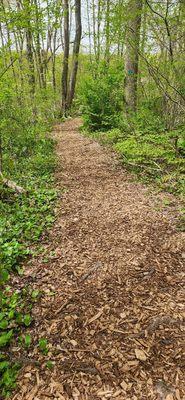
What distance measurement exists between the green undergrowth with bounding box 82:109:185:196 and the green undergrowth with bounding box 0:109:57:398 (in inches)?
66.3

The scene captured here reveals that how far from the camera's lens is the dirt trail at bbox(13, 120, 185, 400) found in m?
1.88

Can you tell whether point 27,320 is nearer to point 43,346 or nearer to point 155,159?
point 43,346

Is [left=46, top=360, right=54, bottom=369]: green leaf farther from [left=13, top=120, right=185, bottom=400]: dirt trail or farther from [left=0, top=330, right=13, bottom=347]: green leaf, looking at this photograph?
[left=0, top=330, right=13, bottom=347]: green leaf

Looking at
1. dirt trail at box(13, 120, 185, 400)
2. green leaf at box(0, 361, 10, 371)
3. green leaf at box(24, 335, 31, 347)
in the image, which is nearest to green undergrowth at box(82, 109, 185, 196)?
dirt trail at box(13, 120, 185, 400)

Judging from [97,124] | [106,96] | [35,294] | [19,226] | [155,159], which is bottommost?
[35,294]

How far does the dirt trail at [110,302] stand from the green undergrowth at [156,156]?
558 millimetres

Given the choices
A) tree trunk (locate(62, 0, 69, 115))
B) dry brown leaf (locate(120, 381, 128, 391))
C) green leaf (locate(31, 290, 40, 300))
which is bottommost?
dry brown leaf (locate(120, 381, 128, 391))

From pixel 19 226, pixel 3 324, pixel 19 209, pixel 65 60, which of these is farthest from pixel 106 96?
pixel 3 324

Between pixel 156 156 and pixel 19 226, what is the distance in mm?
3306

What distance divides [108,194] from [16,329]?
2787mm

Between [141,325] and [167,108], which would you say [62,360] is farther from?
[167,108]

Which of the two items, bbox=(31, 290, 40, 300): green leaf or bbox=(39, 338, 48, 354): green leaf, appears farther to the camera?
bbox=(31, 290, 40, 300): green leaf

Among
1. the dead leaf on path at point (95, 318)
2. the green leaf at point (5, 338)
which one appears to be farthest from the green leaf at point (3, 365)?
the dead leaf on path at point (95, 318)

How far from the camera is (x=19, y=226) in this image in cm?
366
